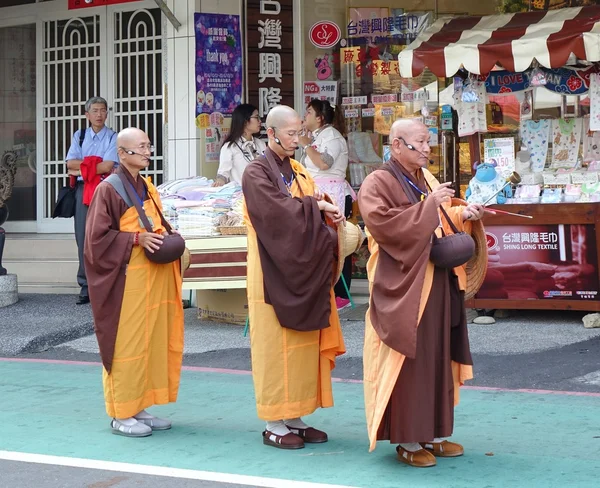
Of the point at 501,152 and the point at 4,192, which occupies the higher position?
the point at 501,152

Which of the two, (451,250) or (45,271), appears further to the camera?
(45,271)

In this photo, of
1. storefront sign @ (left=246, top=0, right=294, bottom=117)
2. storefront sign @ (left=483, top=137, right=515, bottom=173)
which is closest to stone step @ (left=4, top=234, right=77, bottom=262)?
storefront sign @ (left=246, top=0, right=294, bottom=117)

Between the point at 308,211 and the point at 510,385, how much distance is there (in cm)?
229

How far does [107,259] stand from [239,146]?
13.0 ft

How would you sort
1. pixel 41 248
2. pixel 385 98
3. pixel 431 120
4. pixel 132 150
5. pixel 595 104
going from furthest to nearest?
1. pixel 41 248
2. pixel 385 98
3. pixel 431 120
4. pixel 595 104
5. pixel 132 150

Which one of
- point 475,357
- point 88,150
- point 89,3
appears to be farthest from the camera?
point 89,3

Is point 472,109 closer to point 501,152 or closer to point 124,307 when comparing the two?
point 501,152

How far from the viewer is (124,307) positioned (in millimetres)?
6129

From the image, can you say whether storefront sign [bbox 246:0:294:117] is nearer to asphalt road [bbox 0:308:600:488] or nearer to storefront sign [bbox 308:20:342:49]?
storefront sign [bbox 308:20:342:49]

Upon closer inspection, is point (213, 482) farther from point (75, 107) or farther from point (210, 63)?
point (75, 107)

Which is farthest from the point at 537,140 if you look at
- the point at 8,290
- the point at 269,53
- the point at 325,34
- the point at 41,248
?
the point at 41,248

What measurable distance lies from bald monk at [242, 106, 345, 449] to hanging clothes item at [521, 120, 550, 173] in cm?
388

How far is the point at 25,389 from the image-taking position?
7609mm

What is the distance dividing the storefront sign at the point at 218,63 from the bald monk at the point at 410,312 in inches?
216
